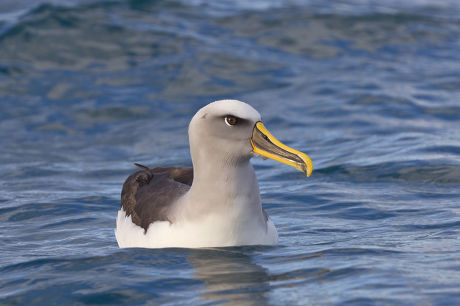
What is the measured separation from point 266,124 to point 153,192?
277 inches

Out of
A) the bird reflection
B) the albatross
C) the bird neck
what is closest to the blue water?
the bird reflection

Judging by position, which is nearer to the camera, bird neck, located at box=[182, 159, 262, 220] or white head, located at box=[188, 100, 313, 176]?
white head, located at box=[188, 100, 313, 176]

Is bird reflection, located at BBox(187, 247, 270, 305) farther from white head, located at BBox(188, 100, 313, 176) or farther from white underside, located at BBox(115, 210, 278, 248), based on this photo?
white head, located at BBox(188, 100, 313, 176)

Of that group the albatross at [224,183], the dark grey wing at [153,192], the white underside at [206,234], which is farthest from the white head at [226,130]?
the dark grey wing at [153,192]

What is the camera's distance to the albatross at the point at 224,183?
22.3 feet

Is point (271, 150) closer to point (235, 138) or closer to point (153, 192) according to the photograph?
point (235, 138)

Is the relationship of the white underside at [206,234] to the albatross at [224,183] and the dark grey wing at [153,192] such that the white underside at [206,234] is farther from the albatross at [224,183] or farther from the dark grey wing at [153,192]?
the dark grey wing at [153,192]

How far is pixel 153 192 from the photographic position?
7781 mm

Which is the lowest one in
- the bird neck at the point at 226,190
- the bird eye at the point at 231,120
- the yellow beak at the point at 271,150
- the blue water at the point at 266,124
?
the blue water at the point at 266,124

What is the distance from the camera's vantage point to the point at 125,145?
14156 millimetres

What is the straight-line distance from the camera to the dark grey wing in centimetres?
738

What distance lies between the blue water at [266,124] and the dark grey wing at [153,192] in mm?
369

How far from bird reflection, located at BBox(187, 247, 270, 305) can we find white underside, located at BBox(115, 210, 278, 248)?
76 mm

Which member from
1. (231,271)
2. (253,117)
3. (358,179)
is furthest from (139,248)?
(358,179)
